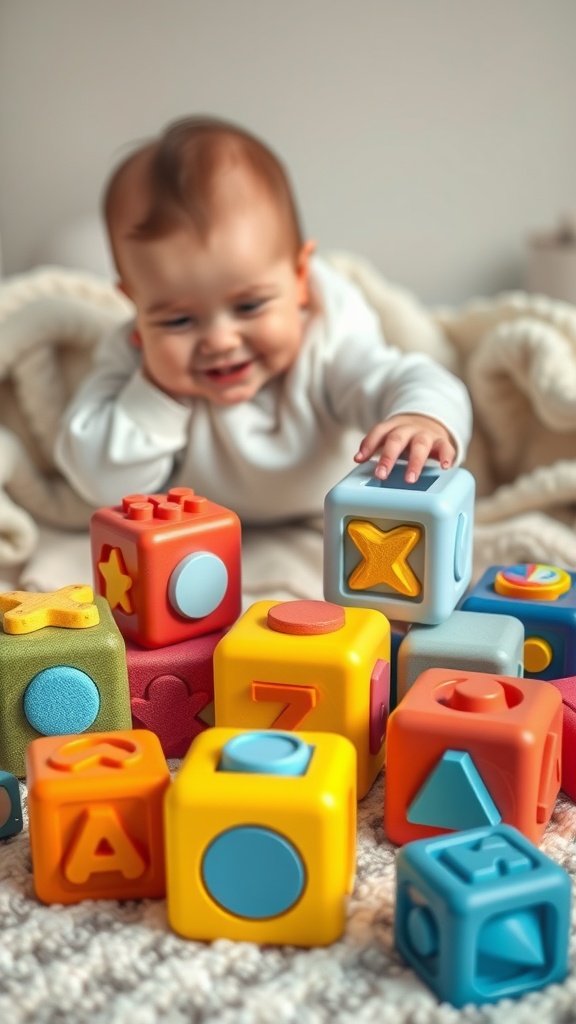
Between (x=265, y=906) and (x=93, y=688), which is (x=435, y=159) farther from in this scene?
(x=265, y=906)

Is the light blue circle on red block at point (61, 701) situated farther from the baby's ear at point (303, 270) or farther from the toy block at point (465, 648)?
the baby's ear at point (303, 270)

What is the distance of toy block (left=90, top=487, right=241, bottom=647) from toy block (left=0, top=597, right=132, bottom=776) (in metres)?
0.07

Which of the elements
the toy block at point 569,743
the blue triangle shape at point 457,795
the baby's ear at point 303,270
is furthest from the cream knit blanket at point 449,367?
the blue triangle shape at point 457,795

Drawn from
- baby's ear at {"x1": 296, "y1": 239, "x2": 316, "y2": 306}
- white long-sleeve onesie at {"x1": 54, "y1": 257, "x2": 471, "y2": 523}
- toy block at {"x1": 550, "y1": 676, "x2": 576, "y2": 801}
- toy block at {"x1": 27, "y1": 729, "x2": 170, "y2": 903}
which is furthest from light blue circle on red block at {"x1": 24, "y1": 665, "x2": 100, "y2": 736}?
baby's ear at {"x1": 296, "y1": 239, "x2": 316, "y2": 306}

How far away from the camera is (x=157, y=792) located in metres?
0.60

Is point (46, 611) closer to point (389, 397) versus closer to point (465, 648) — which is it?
point (465, 648)

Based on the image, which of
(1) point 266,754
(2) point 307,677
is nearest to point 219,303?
(2) point 307,677

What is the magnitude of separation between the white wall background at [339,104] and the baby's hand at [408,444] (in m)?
0.87

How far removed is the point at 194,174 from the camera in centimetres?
106

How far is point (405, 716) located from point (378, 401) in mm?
520

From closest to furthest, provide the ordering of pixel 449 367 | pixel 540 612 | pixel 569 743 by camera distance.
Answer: pixel 569 743 → pixel 540 612 → pixel 449 367

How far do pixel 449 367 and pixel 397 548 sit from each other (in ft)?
1.87

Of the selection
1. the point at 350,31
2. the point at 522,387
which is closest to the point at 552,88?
the point at 350,31

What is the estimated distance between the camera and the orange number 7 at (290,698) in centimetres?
70
